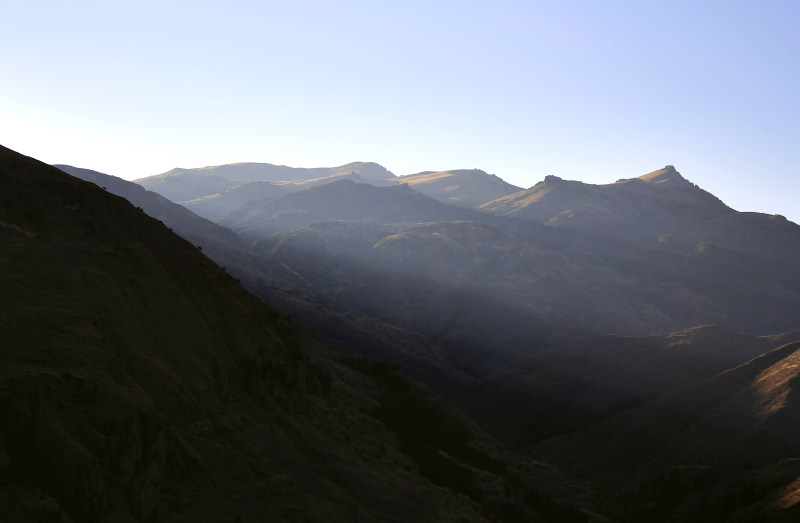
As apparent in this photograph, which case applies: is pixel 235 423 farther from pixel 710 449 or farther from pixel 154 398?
pixel 710 449

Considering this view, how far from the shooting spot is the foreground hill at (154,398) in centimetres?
1833

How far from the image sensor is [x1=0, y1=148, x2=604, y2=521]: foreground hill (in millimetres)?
18328

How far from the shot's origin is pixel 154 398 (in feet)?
74.5

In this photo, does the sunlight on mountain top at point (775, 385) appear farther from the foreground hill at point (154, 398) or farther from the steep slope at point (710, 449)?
the foreground hill at point (154, 398)

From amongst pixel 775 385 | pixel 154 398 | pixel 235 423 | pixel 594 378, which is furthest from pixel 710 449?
pixel 154 398

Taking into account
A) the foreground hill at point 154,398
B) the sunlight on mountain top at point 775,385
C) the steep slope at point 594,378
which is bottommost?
the steep slope at point 594,378

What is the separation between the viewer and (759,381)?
264 ft

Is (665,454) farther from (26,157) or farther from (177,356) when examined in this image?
(26,157)

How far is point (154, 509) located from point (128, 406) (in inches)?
134

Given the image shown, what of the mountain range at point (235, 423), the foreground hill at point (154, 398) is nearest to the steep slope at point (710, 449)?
the mountain range at point (235, 423)

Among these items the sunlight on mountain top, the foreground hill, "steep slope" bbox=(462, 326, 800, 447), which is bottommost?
"steep slope" bbox=(462, 326, 800, 447)

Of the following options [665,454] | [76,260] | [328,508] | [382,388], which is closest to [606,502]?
[665,454]

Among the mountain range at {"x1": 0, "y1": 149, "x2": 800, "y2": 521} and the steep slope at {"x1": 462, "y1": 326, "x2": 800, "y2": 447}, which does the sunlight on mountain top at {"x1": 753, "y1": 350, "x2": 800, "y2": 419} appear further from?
the steep slope at {"x1": 462, "y1": 326, "x2": 800, "y2": 447}

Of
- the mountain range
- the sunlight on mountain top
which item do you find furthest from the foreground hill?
the sunlight on mountain top
